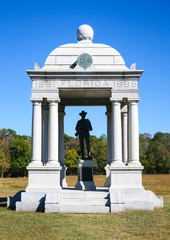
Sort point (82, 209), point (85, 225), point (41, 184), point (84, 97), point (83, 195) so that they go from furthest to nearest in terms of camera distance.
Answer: point (84, 97) → point (41, 184) → point (83, 195) → point (82, 209) → point (85, 225)

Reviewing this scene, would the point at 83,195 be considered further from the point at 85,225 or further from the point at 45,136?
the point at 45,136

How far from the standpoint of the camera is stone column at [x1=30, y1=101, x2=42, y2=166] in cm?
2020

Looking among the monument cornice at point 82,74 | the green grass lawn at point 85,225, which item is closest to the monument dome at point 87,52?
the monument cornice at point 82,74

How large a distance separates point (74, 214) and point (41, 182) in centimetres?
354

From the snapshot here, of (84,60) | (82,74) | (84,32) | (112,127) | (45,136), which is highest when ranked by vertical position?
(84,32)

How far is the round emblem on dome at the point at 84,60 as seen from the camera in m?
20.7

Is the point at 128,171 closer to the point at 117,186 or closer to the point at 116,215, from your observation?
the point at 117,186

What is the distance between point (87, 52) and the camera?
21.9 meters

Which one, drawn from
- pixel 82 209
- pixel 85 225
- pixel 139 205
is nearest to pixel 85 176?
pixel 82 209

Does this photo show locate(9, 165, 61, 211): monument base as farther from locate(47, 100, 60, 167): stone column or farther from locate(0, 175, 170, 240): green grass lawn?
locate(0, 175, 170, 240): green grass lawn

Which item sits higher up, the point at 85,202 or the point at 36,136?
the point at 36,136

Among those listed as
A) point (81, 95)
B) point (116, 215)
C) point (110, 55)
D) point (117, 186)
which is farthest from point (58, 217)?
point (110, 55)

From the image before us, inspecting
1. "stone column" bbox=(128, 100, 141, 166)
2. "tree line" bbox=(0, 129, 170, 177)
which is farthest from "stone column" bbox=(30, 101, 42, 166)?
"tree line" bbox=(0, 129, 170, 177)

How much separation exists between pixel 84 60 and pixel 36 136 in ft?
19.9
